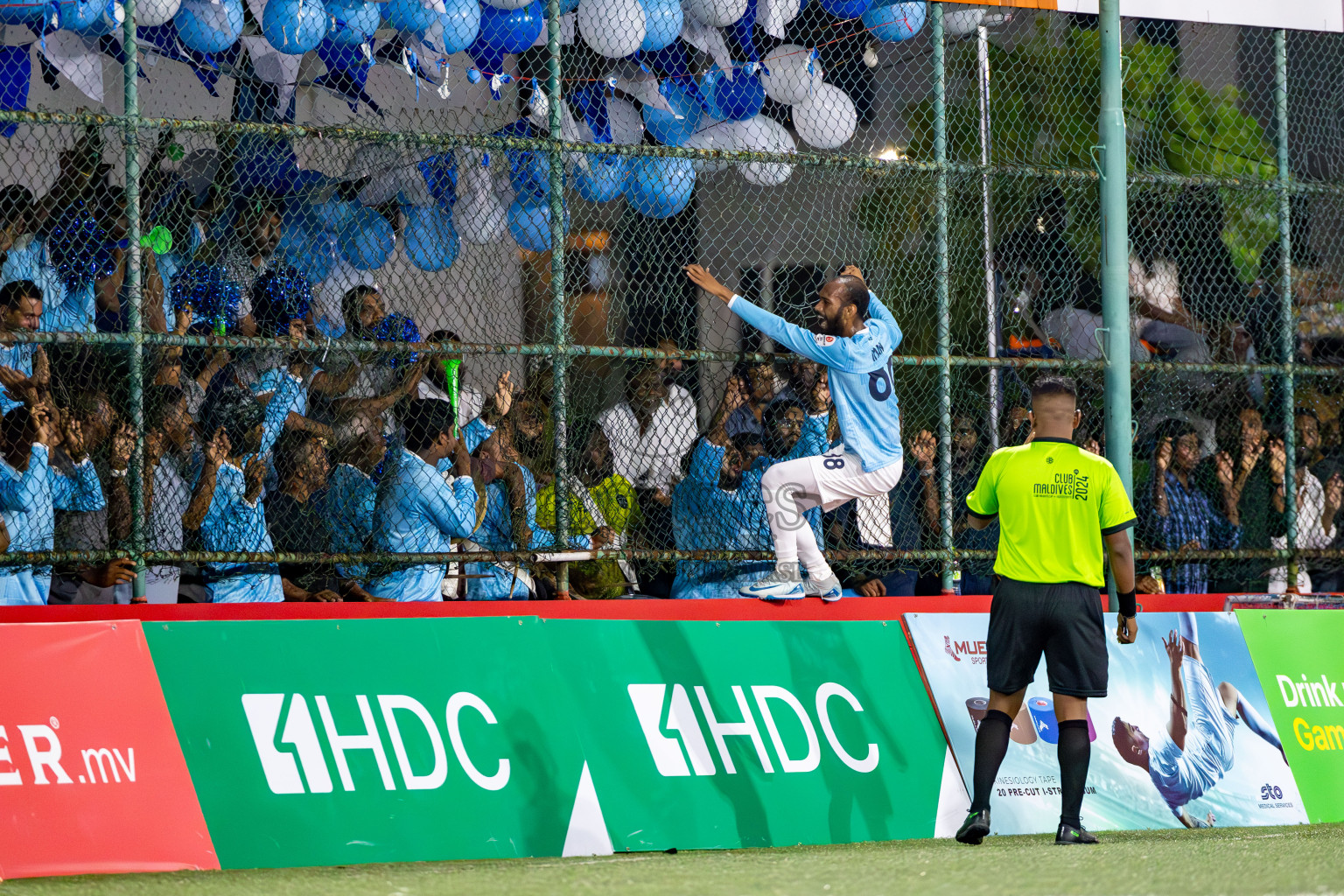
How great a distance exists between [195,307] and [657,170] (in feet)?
7.41

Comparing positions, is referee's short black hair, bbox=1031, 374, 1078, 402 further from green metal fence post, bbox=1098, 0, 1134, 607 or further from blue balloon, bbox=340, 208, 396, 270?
blue balloon, bbox=340, 208, 396, 270

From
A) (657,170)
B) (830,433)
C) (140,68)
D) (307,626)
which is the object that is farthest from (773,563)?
(140,68)

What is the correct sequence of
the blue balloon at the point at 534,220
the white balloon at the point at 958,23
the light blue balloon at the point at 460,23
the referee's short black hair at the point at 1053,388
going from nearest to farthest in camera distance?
the referee's short black hair at the point at 1053,388
the blue balloon at the point at 534,220
the light blue balloon at the point at 460,23
the white balloon at the point at 958,23

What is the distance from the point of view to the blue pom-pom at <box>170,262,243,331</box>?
6.74 m

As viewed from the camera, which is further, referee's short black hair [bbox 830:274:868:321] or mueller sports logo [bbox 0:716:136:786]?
referee's short black hair [bbox 830:274:868:321]

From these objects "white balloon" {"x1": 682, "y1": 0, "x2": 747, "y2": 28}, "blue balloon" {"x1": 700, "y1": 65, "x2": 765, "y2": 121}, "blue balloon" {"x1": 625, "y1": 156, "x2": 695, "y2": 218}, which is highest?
"white balloon" {"x1": 682, "y1": 0, "x2": 747, "y2": 28}

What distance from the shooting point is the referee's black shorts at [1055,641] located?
6266 millimetres

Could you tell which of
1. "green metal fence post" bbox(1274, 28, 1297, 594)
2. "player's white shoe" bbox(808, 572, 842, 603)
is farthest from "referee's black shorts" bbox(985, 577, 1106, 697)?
"green metal fence post" bbox(1274, 28, 1297, 594)

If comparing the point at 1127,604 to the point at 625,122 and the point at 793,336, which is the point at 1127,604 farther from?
the point at 625,122

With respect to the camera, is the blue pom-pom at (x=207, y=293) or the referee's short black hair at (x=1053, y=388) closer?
the referee's short black hair at (x=1053, y=388)

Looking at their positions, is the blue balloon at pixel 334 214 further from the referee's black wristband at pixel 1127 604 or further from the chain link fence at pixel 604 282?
the referee's black wristband at pixel 1127 604

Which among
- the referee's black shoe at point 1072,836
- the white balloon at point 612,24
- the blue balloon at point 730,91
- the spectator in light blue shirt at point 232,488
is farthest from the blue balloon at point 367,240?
the referee's black shoe at point 1072,836

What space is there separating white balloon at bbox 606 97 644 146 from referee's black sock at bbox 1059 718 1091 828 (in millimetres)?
3505

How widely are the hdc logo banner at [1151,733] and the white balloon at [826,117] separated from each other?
8.78ft
